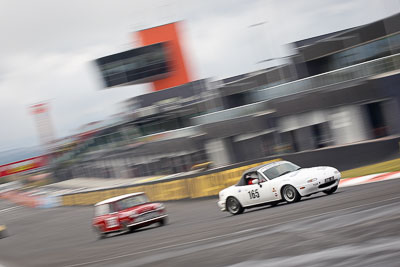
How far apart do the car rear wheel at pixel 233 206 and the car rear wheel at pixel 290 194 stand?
1.67 m

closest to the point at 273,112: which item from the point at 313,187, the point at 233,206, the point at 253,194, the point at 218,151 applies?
the point at 218,151

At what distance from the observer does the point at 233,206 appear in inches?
730

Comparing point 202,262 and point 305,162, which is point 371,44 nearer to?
point 305,162

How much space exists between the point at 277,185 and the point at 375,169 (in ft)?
22.8

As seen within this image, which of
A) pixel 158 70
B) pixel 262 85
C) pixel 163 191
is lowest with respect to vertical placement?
pixel 163 191

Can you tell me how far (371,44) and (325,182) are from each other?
931 inches

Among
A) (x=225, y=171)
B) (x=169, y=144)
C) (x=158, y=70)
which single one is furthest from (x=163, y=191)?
(x=158, y=70)

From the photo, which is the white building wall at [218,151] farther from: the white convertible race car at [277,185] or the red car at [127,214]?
the white convertible race car at [277,185]

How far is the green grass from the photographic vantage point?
2153 centimetres

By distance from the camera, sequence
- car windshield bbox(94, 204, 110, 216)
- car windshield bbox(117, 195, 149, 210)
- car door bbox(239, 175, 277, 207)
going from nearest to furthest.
A: car door bbox(239, 175, 277, 207), car windshield bbox(117, 195, 149, 210), car windshield bbox(94, 204, 110, 216)

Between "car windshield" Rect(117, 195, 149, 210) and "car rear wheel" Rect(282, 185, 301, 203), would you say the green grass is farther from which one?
"car windshield" Rect(117, 195, 149, 210)

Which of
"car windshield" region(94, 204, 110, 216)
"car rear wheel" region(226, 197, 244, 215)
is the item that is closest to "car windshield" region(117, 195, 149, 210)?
"car windshield" region(94, 204, 110, 216)

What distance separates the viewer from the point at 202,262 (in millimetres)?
9242

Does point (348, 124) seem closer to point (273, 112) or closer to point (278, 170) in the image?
point (273, 112)
